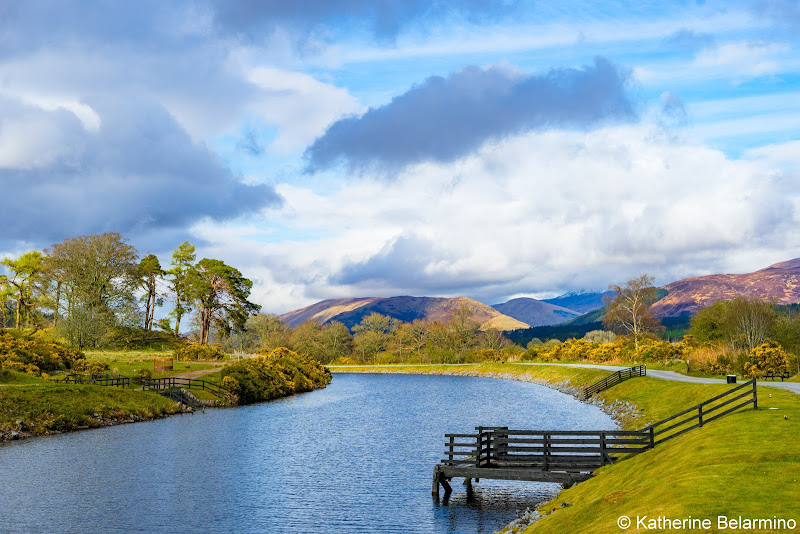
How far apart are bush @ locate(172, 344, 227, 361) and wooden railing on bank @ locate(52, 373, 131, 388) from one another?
35.8m

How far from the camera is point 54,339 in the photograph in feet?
280

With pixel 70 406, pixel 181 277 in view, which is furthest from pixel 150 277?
pixel 70 406

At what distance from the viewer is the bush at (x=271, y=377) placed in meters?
78.5

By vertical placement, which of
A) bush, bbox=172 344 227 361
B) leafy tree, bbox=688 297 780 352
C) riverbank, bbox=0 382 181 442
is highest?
leafy tree, bbox=688 297 780 352

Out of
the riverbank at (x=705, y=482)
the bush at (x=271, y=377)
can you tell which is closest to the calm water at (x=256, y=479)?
the riverbank at (x=705, y=482)

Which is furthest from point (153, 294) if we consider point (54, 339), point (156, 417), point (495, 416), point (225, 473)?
point (225, 473)

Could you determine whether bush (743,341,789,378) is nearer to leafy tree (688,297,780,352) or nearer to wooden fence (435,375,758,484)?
leafy tree (688,297,780,352)

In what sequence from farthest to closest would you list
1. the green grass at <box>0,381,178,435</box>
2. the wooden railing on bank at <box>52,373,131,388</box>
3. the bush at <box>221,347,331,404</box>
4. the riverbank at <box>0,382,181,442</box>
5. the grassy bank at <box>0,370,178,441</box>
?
the bush at <box>221,347,331,404</box>
the wooden railing on bank at <box>52,373,131,388</box>
the green grass at <box>0,381,178,435</box>
the grassy bank at <box>0,370,178,441</box>
the riverbank at <box>0,382,181,442</box>

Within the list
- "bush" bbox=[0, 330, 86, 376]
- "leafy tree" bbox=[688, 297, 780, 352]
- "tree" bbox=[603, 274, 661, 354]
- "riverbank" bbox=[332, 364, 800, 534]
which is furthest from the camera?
"tree" bbox=[603, 274, 661, 354]

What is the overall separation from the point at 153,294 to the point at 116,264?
47.2 feet

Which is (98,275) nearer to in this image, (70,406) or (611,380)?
(70,406)

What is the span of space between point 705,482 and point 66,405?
174ft

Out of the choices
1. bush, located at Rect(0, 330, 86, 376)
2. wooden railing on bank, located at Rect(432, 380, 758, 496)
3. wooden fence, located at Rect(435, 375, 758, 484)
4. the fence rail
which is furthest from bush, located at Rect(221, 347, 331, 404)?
wooden railing on bank, located at Rect(432, 380, 758, 496)

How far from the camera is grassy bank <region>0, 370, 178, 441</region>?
159 ft
